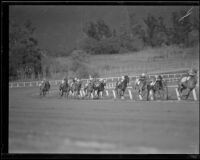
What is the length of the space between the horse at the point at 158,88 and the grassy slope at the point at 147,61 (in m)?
0.25

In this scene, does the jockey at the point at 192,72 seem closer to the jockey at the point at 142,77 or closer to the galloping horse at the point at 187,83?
the galloping horse at the point at 187,83

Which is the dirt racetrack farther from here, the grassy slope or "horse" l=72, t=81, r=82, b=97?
the grassy slope

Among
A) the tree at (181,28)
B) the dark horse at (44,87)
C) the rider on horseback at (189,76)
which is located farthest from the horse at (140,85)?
the dark horse at (44,87)

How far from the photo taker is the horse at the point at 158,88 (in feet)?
28.3

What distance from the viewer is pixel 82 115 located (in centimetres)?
857

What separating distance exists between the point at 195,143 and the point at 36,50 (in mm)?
3746

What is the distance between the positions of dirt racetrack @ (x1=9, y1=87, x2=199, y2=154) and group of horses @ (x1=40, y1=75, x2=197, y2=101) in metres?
0.19

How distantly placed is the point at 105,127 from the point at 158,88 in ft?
4.46

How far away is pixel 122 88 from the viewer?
8695mm

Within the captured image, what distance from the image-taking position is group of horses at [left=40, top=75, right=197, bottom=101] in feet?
28.1

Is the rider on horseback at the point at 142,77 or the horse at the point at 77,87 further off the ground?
the rider on horseback at the point at 142,77
